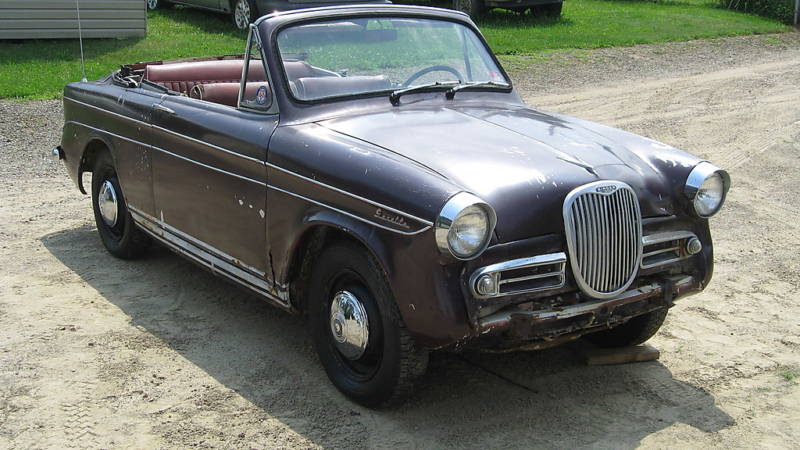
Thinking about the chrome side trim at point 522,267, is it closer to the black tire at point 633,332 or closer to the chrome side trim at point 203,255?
the black tire at point 633,332

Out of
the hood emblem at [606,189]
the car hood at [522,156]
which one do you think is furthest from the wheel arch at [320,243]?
the hood emblem at [606,189]

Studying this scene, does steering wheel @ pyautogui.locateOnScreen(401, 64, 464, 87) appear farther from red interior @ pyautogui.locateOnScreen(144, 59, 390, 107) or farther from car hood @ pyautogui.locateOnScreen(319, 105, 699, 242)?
car hood @ pyautogui.locateOnScreen(319, 105, 699, 242)

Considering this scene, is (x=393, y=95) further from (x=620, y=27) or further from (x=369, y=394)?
(x=620, y=27)

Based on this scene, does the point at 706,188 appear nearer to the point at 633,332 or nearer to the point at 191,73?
the point at 633,332

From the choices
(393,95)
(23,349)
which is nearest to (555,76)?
(393,95)

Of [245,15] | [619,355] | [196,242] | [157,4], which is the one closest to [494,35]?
[245,15]

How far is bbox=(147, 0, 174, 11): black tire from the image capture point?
1733cm

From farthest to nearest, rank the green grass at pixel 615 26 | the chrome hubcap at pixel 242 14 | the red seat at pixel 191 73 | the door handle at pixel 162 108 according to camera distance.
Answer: the green grass at pixel 615 26 → the chrome hubcap at pixel 242 14 → the red seat at pixel 191 73 → the door handle at pixel 162 108

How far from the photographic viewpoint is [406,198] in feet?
12.9

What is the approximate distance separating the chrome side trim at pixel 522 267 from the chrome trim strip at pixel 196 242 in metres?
1.38

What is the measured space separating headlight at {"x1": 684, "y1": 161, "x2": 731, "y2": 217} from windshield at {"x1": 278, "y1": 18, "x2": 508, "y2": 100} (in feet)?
4.65

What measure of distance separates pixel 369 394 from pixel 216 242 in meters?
1.36

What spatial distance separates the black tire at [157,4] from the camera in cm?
1733

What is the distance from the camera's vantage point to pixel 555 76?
13.0 m
